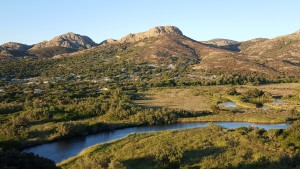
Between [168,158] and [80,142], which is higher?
[168,158]

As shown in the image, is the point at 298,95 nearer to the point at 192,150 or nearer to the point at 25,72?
the point at 192,150

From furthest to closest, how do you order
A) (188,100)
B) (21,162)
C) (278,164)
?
(188,100) < (278,164) < (21,162)

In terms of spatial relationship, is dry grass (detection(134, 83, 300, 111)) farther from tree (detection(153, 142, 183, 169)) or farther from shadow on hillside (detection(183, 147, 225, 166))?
tree (detection(153, 142, 183, 169))

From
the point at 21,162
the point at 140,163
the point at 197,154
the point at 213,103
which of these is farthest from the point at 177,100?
the point at 21,162

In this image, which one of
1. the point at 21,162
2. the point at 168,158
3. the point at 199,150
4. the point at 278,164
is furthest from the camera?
the point at 199,150

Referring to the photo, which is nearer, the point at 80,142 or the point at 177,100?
the point at 80,142

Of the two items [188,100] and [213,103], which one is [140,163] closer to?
[213,103]

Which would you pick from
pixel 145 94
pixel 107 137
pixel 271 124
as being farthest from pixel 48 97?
pixel 271 124

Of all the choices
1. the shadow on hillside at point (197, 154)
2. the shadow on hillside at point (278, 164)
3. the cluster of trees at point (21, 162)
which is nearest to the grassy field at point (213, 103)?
the shadow on hillside at point (197, 154)

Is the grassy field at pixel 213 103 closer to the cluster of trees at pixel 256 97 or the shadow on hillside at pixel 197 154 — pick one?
the cluster of trees at pixel 256 97
